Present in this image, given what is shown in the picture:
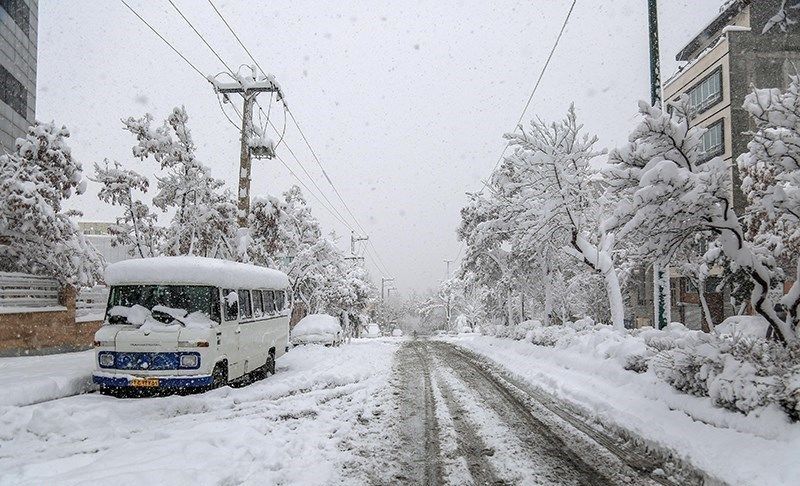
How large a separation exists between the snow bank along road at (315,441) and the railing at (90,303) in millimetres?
9343

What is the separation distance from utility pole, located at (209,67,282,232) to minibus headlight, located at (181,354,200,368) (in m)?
7.33

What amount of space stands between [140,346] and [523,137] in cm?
1289

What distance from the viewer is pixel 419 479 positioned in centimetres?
550

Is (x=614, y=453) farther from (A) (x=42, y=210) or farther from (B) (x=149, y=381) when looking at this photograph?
(A) (x=42, y=210)

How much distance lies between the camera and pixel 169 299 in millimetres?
10164

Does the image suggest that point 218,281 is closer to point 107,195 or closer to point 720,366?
point 107,195

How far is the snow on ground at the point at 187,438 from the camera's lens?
5.32 m

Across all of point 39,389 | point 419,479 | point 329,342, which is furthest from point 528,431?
point 329,342

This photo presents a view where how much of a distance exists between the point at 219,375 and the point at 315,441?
410 centimetres

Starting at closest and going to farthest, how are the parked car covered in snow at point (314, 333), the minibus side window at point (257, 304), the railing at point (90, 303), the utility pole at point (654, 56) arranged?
1. the minibus side window at point (257, 304)
2. the utility pole at point (654, 56)
3. the railing at point (90, 303)
4. the parked car covered in snow at point (314, 333)

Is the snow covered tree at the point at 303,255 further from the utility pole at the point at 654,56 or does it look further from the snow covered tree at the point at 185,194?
the utility pole at the point at 654,56

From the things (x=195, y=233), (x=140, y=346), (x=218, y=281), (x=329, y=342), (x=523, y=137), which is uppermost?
(x=523, y=137)

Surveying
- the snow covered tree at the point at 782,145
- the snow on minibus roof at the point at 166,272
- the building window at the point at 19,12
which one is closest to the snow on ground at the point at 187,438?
the snow on minibus roof at the point at 166,272

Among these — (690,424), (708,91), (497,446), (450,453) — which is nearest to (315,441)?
(450,453)
